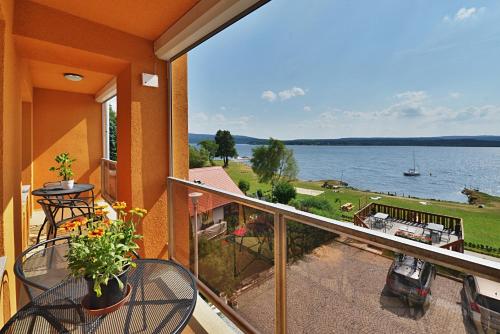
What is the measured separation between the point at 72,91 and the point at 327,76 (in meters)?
14.9

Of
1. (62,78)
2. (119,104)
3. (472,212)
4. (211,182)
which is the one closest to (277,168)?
(211,182)

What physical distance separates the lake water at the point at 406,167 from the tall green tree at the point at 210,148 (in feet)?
2.66

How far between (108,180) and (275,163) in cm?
653

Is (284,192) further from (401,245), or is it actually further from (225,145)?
(401,245)

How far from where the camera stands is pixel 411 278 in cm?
104

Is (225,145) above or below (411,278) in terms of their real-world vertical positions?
above

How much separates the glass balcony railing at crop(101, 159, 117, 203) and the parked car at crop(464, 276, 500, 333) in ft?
18.2

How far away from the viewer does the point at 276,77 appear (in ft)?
60.1

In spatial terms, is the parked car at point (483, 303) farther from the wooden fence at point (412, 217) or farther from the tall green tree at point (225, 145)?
the tall green tree at point (225, 145)

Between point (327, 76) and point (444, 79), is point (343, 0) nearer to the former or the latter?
point (327, 76)

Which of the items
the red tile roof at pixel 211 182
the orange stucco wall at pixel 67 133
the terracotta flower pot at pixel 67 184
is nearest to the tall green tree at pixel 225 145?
the red tile roof at pixel 211 182

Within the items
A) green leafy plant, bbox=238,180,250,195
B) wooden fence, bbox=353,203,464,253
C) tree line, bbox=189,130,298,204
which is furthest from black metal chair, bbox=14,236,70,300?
tree line, bbox=189,130,298,204

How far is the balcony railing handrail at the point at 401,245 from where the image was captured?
0.86m

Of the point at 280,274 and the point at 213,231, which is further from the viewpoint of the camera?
the point at 213,231
